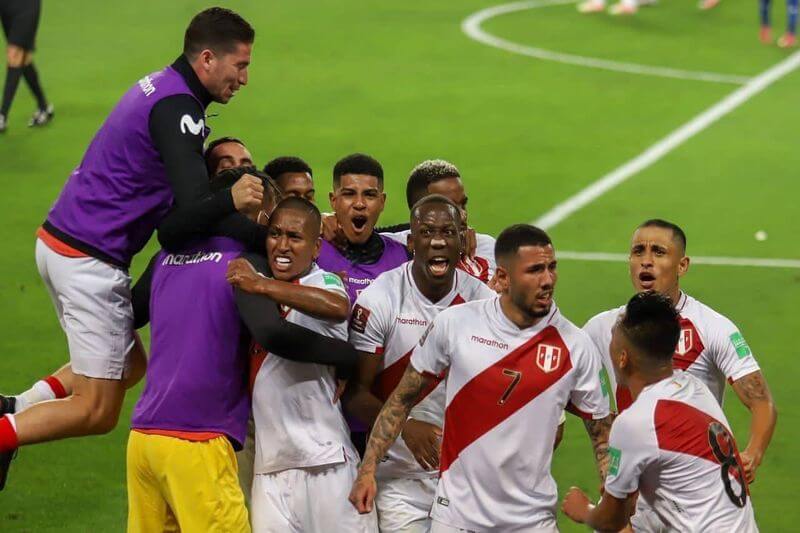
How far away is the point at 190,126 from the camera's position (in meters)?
7.20

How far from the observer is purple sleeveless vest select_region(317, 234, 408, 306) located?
7.71 metres

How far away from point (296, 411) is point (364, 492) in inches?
19.9

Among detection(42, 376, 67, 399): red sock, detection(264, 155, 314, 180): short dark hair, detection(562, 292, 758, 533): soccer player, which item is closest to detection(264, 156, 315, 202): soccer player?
detection(264, 155, 314, 180): short dark hair

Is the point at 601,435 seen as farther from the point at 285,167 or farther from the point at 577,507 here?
the point at 285,167

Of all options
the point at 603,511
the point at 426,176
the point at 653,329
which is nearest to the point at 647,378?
the point at 653,329

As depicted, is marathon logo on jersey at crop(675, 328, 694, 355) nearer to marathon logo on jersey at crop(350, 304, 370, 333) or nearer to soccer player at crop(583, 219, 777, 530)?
soccer player at crop(583, 219, 777, 530)

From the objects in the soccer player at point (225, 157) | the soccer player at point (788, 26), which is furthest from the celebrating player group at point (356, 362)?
the soccer player at point (788, 26)

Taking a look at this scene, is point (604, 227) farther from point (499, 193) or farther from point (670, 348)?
point (670, 348)

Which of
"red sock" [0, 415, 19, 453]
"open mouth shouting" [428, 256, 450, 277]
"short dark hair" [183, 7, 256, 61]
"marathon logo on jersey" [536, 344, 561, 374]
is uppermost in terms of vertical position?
"short dark hair" [183, 7, 256, 61]

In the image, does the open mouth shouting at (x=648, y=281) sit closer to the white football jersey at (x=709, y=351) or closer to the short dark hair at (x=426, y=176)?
the white football jersey at (x=709, y=351)

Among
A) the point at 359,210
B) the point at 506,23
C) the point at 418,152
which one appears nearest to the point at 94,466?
the point at 359,210

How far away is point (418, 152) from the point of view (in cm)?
1694

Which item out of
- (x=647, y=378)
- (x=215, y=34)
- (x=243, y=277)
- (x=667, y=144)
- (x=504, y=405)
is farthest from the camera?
(x=667, y=144)

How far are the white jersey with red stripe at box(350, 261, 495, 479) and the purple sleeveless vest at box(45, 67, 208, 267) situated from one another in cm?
118
